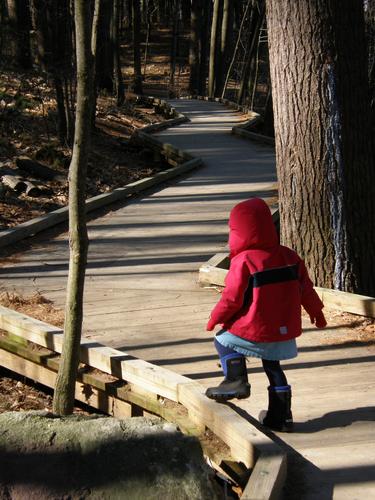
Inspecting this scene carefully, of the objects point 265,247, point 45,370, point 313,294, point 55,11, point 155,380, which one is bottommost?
point 45,370

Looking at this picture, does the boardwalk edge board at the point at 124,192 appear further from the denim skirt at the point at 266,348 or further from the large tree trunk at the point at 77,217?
the denim skirt at the point at 266,348

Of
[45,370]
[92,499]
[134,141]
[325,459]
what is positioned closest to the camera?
[92,499]

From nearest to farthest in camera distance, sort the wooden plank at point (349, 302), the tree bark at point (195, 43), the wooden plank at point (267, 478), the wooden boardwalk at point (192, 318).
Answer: the wooden plank at point (267, 478)
the wooden boardwalk at point (192, 318)
the wooden plank at point (349, 302)
the tree bark at point (195, 43)

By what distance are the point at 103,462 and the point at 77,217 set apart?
1.83 metres

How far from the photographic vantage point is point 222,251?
8.59 m

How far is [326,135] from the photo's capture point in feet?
22.0

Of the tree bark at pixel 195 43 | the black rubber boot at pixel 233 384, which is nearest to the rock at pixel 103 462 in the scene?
the black rubber boot at pixel 233 384

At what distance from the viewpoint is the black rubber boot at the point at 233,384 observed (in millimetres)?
4449

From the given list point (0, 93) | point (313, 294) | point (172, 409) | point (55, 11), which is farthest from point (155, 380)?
point (55, 11)

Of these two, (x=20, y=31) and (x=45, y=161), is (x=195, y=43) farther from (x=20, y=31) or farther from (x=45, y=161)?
(x=45, y=161)

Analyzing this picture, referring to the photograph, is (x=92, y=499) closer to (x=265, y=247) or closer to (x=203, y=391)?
(x=203, y=391)

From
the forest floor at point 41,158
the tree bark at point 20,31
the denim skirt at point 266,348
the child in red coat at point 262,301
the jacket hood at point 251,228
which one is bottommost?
the forest floor at point 41,158

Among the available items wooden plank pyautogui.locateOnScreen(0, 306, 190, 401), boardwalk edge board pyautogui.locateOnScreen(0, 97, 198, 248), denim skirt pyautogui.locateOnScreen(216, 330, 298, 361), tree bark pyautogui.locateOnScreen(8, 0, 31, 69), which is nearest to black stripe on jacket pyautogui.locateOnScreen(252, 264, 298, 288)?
denim skirt pyautogui.locateOnScreen(216, 330, 298, 361)

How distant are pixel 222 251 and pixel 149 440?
198 inches
